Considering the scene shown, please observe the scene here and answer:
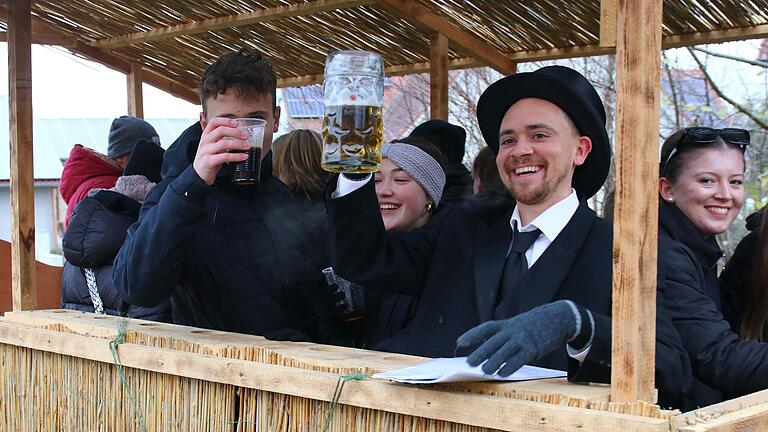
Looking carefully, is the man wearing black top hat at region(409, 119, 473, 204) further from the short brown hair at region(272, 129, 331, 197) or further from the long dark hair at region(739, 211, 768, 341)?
the long dark hair at region(739, 211, 768, 341)

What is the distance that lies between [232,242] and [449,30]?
290cm

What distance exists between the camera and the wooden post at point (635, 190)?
6.36 feet

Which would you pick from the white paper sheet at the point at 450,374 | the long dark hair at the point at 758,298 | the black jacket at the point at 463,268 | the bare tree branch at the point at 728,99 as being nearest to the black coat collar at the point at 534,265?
the black jacket at the point at 463,268

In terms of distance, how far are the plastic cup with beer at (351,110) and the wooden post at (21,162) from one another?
78.5 inches

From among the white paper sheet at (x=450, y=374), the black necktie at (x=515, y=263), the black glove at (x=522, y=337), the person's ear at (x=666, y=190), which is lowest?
the white paper sheet at (x=450, y=374)

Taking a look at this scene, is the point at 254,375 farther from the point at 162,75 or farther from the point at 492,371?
the point at 162,75

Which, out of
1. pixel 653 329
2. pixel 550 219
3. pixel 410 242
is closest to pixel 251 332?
pixel 410 242

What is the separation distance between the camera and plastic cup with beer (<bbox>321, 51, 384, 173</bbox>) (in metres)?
2.31

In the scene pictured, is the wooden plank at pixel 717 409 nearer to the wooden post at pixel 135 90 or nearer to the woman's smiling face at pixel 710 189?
the woman's smiling face at pixel 710 189

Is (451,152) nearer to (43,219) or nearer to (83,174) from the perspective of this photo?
(83,174)

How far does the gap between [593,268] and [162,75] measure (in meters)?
5.11

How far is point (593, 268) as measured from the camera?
2.48m

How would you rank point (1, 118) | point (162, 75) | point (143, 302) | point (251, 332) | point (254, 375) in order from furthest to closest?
1. point (1, 118)
2. point (162, 75)
3. point (251, 332)
4. point (143, 302)
5. point (254, 375)

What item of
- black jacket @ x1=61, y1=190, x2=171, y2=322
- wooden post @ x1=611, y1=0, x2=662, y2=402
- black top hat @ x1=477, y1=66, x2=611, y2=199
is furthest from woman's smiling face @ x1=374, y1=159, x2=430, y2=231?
wooden post @ x1=611, y1=0, x2=662, y2=402
